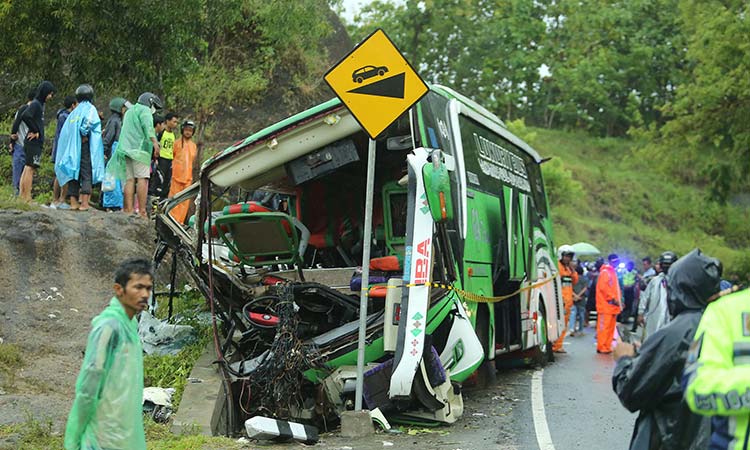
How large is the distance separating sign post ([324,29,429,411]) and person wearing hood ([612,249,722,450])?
16.0 ft

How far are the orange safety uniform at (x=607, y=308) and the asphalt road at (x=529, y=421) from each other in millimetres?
4296

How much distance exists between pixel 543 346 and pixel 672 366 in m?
11.7

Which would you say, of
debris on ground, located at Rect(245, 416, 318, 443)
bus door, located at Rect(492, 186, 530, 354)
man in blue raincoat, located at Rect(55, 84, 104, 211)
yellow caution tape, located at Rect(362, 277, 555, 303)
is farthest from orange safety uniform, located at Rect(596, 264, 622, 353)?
debris on ground, located at Rect(245, 416, 318, 443)

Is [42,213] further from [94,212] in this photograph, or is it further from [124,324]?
[124,324]

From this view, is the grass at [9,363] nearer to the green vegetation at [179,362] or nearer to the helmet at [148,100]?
the green vegetation at [179,362]

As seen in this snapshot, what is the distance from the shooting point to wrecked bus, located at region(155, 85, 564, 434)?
374 inches

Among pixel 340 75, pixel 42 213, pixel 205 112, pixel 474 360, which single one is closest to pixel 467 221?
pixel 474 360

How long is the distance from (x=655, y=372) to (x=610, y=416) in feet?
21.3

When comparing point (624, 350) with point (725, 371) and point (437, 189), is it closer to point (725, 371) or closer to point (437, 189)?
point (725, 371)

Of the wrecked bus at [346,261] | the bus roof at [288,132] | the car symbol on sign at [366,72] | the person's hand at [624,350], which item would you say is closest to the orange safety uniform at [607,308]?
the wrecked bus at [346,261]

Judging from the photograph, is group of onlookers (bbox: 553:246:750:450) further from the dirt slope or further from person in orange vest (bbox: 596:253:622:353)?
person in orange vest (bbox: 596:253:622:353)

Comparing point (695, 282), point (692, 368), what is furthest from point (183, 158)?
point (692, 368)

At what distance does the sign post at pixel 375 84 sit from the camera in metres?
9.45

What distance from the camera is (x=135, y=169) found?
14609 mm
